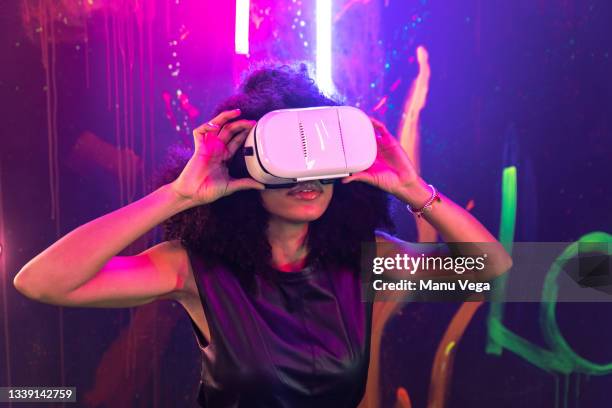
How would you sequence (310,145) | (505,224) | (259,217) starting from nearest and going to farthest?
(310,145), (259,217), (505,224)

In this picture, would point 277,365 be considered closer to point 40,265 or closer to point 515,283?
point 40,265

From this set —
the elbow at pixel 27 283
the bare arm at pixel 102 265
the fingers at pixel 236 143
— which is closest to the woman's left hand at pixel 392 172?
the fingers at pixel 236 143

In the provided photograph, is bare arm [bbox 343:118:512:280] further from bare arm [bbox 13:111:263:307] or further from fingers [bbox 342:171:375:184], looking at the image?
bare arm [bbox 13:111:263:307]

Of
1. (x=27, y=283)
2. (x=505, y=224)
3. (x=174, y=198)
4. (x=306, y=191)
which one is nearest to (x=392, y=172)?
(x=306, y=191)

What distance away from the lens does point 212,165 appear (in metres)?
1.00

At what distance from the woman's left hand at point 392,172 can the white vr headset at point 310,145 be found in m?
0.16

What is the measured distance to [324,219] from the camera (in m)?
1.14

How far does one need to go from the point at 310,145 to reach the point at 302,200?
14cm

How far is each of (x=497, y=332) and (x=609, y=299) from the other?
38 cm

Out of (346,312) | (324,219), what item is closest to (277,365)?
(346,312)

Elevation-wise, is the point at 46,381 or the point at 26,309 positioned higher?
the point at 26,309

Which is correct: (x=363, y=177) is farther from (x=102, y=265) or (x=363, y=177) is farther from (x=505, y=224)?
(x=505, y=224)

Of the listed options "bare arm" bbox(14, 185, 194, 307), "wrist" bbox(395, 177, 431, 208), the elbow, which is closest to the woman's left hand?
"wrist" bbox(395, 177, 431, 208)

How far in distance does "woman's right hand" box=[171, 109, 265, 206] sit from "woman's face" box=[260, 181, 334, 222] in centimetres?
4
